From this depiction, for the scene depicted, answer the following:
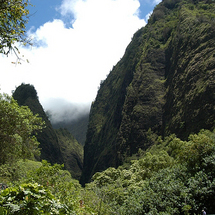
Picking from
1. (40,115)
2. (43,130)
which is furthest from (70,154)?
(40,115)

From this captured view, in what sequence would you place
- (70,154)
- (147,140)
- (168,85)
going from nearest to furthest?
(147,140) → (168,85) → (70,154)

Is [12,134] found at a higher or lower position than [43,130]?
lower

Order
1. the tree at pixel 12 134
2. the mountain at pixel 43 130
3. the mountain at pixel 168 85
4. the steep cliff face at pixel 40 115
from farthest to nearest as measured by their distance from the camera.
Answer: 1. the steep cliff face at pixel 40 115
2. the mountain at pixel 43 130
3. the mountain at pixel 168 85
4. the tree at pixel 12 134

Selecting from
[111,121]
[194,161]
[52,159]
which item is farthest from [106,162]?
[194,161]

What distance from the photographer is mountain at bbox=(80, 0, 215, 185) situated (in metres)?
55.8

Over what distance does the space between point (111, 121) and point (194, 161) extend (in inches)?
3822

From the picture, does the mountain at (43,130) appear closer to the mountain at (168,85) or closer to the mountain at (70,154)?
the mountain at (70,154)

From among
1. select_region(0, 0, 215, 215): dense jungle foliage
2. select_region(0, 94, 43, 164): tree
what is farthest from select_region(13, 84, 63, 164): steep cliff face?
select_region(0, 94, 43, 164): tree

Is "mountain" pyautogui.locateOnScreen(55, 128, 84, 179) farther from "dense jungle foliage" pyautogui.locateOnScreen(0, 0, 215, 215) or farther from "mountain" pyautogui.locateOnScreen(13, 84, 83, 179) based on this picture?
"dense jungle foliage" pyautogui.locateOnScreen(0, 0, 215, 215)

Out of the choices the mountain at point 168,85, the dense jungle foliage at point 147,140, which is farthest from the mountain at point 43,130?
the mountain at point 168,85

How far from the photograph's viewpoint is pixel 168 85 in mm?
77938

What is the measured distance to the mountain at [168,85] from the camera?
55812 millimetres

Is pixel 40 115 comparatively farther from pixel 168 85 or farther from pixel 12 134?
pixel 12 134

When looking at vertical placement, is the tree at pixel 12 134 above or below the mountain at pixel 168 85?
below
